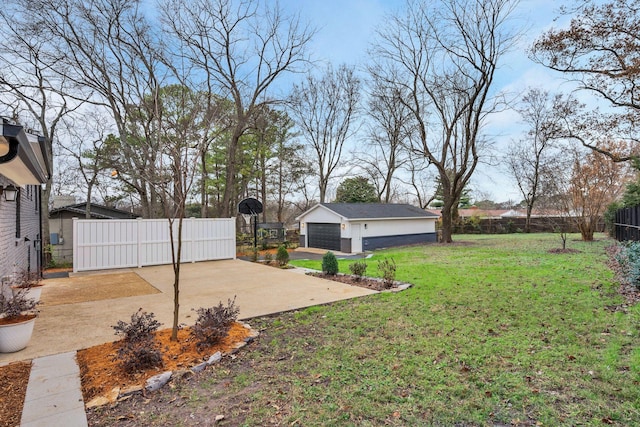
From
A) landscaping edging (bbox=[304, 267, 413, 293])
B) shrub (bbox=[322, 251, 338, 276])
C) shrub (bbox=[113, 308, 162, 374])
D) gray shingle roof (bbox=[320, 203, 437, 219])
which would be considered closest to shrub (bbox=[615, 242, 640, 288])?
landscaping edging (bbox=[304, 267, 413, 293])

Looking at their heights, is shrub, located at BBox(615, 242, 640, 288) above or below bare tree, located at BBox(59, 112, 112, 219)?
below

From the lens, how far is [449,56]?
1617 centimetres

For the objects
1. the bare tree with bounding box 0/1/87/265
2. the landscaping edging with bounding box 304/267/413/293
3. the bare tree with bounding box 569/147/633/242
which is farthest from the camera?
the bare tree with bounding box 569/147/633/242

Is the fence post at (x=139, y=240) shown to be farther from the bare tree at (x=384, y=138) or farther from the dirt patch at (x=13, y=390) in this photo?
the bare tree at (x=384, y=138)

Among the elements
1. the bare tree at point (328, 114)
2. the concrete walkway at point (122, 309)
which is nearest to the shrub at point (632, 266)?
the concrete walkway at point (122, 309)

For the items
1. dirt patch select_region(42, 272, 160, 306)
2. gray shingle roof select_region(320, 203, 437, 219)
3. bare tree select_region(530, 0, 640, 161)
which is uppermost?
bare tree select_region(530, 0, 640, 161)

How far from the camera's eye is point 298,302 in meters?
6.10

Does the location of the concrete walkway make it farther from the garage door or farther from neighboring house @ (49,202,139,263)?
neighboring house @ (49,202,139,263)

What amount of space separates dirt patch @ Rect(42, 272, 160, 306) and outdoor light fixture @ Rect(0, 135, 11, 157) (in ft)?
14.6

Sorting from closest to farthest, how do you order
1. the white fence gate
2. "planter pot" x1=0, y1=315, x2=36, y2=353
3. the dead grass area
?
the dead grass area
"planter pot" x1=0, y1=315, x2=36, y2=353
the white fence gate

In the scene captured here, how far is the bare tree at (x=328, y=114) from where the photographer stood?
2353 cm

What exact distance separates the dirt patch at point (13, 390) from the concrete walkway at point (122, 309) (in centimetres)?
5

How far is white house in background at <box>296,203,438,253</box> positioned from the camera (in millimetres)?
16406

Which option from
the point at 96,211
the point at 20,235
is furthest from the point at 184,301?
the point at 96,211
